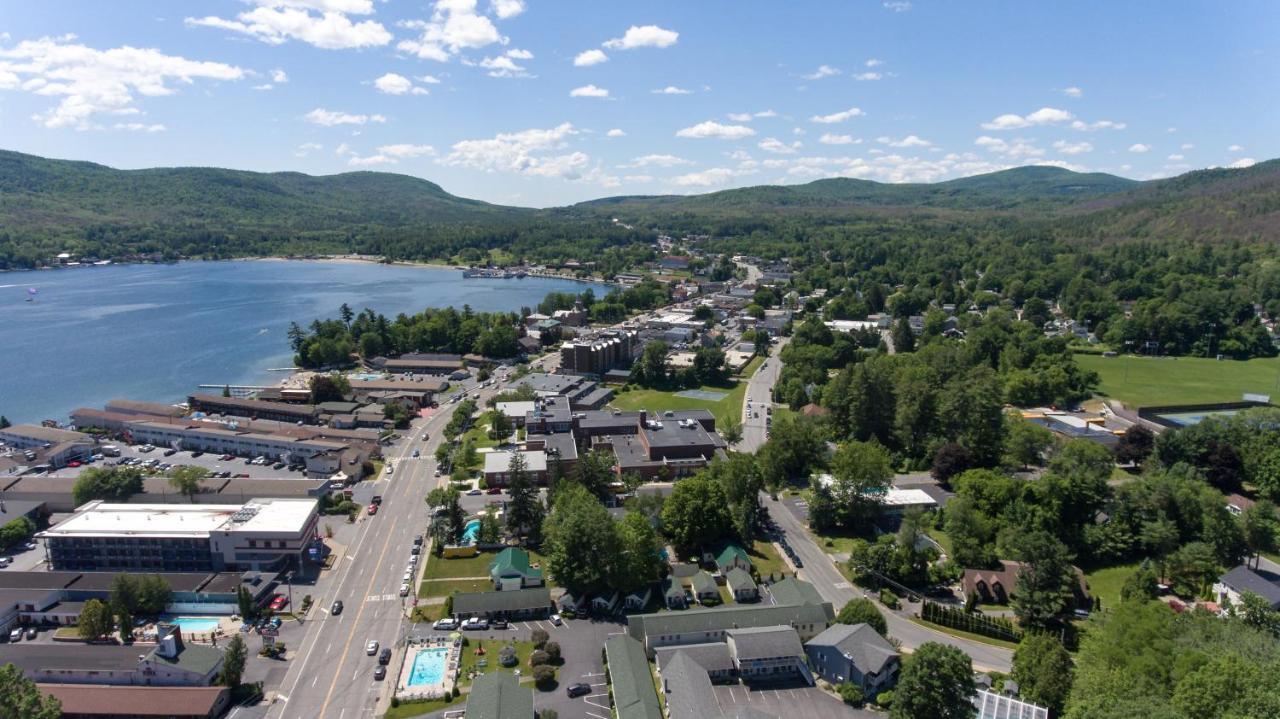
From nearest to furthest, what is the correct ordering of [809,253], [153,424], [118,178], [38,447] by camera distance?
[38,447] → [153,424] → [809,253] → [118,178]

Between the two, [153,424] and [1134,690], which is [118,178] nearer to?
[153,424]

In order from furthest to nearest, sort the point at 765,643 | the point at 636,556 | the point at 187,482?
the point at 187,482 → the point at 636,556 → the point at 765,643

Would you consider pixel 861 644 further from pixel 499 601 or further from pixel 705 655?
pixel 499 601

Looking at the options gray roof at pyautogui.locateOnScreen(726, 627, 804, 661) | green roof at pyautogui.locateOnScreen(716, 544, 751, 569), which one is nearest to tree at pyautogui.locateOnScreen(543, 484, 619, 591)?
green roof at pyautogui.locateOnScreen(716, 544, 751, 569)

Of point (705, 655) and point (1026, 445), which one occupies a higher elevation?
point (1026, 445)

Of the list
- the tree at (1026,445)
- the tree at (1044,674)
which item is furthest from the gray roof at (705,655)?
the tree at (1026,445)

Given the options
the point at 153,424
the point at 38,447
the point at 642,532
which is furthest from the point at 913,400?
the point at 38,447

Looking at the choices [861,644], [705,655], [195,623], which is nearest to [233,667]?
[195,623]
